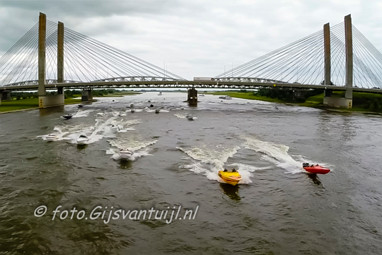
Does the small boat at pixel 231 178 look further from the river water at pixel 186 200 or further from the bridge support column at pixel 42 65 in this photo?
the bridge support column at pixel 42 65

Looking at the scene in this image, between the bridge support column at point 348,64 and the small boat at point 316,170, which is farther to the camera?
the bridge support column at point 348,64

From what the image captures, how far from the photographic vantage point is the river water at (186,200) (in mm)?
11203

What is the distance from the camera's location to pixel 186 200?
602 inches

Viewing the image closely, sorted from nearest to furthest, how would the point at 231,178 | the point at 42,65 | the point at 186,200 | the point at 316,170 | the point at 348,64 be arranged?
the point at 186,200
the point at 231,178
the point at 316,170
the point at 42,65
the point at 348,64

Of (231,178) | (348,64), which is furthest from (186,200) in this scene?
(348,64)

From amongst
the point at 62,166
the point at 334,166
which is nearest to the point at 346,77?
the point at 334,166

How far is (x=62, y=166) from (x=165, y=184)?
919cm

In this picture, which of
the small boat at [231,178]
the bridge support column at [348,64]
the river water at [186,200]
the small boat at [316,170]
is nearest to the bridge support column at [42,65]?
the river water at [186,200]

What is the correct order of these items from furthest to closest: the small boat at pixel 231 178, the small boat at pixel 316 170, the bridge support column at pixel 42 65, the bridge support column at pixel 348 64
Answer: the bridge support column at pixel 348 64
the bridge support column at pixel 42 65
the small boat at pixel 316 170
the small boat at pixel 231 178


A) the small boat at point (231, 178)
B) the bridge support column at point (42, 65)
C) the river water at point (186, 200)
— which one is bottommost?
the river water at point (186, 200)

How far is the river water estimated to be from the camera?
441 inches

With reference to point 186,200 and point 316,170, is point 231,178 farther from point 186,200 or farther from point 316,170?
point 316,170

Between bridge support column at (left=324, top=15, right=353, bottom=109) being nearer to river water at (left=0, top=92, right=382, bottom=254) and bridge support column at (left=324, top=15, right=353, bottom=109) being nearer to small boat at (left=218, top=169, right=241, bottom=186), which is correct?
river water at (left=0, top=92, right=382, bottom=254)

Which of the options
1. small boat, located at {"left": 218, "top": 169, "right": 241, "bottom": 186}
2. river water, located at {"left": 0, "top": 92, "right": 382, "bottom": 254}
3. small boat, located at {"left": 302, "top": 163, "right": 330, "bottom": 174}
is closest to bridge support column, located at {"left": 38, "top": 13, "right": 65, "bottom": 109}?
river water, located at {"left": 0, "top": 92, "right": 382, "bottom": 254}
